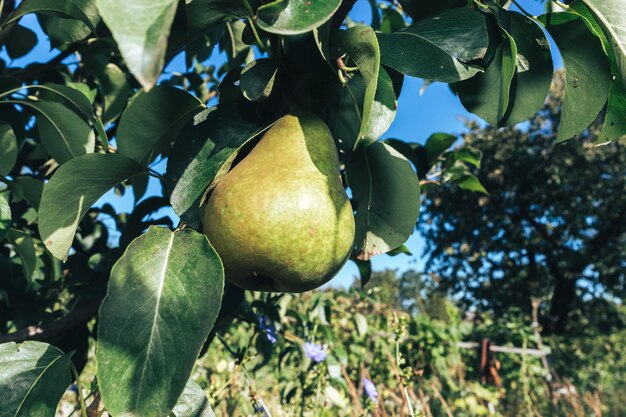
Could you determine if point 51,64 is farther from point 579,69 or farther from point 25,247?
point 579,69

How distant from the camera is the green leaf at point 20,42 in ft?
4.01

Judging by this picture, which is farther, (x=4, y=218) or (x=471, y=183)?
(x=471, y=183)

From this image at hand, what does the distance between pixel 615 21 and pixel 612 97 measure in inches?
4.2

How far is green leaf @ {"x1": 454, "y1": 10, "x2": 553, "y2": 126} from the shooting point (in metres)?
0.65

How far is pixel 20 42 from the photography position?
1.24m

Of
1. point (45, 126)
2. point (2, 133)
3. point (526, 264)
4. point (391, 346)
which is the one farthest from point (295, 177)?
point (526, 264)

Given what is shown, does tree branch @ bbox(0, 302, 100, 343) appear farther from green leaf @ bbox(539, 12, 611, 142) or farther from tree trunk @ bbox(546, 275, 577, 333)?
tree trunk @ bbox(546, 275, 577, 333)

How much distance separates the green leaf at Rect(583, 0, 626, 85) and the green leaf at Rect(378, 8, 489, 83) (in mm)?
137

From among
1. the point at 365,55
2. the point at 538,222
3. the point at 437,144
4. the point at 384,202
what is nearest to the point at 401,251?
the point at 437,144

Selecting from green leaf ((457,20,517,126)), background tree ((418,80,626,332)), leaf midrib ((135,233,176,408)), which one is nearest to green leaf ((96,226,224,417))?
leaf midrib ((135,233,176,408))

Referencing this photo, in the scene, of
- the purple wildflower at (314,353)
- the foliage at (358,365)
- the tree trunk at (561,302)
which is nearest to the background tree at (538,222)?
the tree trunk at (561,302)

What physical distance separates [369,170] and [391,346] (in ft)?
10.7

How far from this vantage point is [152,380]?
455mm

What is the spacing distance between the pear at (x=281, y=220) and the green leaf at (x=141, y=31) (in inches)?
8.7
